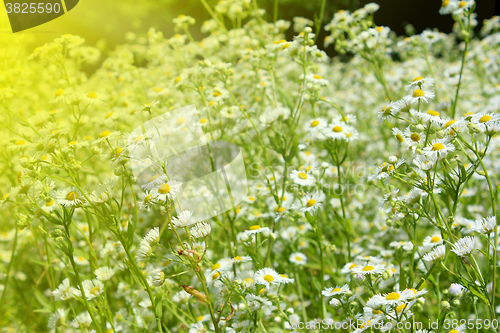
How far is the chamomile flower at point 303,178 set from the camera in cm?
129

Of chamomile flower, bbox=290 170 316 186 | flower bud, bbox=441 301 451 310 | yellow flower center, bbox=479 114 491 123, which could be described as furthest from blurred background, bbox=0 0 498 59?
flower bud, bbox=441 301 451 310

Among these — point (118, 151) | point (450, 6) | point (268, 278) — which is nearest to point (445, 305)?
point (268, 278)

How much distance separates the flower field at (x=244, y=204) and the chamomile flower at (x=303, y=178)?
0.01 meters

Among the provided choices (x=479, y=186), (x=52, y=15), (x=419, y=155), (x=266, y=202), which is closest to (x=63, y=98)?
(x=52, y=15)

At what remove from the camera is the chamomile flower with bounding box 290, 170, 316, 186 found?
1.29 m

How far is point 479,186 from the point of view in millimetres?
1869

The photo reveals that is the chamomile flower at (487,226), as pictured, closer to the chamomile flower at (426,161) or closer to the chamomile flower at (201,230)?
the chamomile flower at (426,161)

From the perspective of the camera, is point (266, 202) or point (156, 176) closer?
point (156, 176)

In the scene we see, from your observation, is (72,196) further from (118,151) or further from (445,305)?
(445,305)

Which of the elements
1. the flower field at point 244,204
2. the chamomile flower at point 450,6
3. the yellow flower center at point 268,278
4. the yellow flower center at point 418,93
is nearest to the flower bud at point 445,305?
the flower field at point 244,204

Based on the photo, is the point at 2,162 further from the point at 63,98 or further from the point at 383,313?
the point at 383,313

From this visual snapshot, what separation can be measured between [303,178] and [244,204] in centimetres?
43

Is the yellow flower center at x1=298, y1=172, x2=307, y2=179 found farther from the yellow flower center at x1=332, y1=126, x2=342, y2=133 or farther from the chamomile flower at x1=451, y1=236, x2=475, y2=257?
the chamomile flower at x1=451, y1=236, x2=475, y2=257

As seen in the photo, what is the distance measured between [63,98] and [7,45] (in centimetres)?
87
